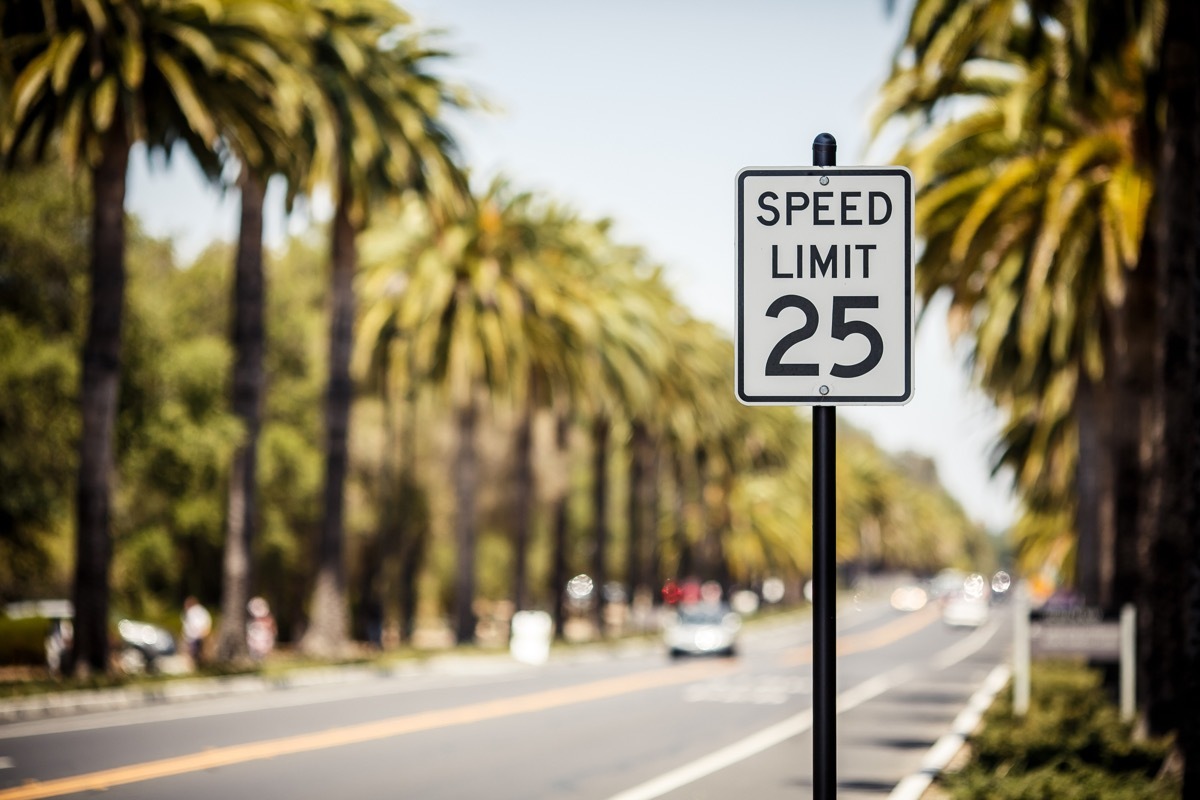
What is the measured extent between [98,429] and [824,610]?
22808 millimetres

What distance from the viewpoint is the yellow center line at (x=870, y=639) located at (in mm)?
46541

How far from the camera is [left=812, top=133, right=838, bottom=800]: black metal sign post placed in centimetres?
491

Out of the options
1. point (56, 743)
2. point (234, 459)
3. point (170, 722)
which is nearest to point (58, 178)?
point (234, 459)

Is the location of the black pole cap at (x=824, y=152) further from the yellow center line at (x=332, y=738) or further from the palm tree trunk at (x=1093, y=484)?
the palm tree trunk at (x=1093, y=484)

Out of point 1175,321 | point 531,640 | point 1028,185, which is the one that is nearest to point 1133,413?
point 1028,185

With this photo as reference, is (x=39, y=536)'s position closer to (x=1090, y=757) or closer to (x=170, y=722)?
(x=170, y=722)

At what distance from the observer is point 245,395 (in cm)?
3222

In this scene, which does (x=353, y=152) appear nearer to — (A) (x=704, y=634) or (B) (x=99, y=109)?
(B) (x=99, y=109)

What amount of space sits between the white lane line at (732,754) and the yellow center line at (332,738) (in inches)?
152

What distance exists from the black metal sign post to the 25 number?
15 centimetres

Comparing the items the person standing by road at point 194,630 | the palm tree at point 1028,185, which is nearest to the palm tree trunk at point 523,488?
the person standing by road at point 194,630

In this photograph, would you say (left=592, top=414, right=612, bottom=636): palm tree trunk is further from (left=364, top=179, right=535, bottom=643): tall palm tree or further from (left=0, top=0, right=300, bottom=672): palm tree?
(left=0, top=0, right=300, bottom=672): palm tree

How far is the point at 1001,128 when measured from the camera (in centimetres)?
2398

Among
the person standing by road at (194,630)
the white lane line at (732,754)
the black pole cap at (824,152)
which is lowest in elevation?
the person standing by road at (194,630)
